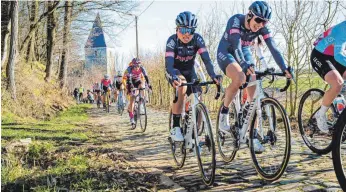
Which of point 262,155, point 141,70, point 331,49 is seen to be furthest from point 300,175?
point 141,70

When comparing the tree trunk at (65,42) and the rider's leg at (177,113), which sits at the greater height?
the tree trunk at (65,42)

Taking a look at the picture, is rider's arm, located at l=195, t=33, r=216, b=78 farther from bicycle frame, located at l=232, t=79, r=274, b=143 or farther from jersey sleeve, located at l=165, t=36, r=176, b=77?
bicycle frame, located at l=232, t=79, r=274, b=143

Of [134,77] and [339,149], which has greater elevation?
[134,77]

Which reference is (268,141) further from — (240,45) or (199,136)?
(240,45)

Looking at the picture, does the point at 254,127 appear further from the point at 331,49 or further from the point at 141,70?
the point at 141,70

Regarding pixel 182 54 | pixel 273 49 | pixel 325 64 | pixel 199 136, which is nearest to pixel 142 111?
pixel 182 54

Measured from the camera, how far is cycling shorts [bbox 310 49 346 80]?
444 centimetres

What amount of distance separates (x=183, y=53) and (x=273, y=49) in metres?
1.33

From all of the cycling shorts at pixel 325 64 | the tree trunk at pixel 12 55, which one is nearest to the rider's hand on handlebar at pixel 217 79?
the cycling shorts at pixel 325 64

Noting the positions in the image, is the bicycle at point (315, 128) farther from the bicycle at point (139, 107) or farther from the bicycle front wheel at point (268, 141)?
the bicycle at point (139, 107)

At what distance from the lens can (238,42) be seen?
463 cm

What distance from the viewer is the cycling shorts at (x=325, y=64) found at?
14.6 ft

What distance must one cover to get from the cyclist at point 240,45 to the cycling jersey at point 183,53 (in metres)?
0.28

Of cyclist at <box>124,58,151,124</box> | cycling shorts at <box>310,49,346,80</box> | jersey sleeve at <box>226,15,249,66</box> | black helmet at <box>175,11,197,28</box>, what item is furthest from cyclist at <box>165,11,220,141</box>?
cyclist at <box>124,58,151,124</box>
